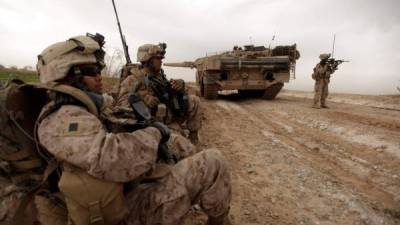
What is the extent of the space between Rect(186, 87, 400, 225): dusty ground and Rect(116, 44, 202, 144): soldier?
0.84m

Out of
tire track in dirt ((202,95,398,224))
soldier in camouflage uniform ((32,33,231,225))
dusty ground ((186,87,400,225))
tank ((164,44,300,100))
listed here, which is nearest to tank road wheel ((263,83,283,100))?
tank ((164,44,300,100))

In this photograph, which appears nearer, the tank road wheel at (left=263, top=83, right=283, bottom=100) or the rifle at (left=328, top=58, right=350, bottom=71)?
the rifle at (left=328, top=58, right=350, bottom=71)

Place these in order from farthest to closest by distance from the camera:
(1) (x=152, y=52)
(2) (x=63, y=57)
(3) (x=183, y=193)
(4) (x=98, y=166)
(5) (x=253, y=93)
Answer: (5) (x=253, y=93) → (1) (x=152, y=52) → (3) (x=183, y=193) → (2) (x=63, y=57) → (4) (x=98, y=166)

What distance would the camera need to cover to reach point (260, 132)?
246 inches

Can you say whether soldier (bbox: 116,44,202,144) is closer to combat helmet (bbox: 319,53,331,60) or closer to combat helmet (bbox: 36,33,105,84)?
combat helmet (bbox: 36,33,105,84)

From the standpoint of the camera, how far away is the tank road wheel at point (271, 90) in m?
11.0

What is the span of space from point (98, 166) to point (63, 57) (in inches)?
29.3

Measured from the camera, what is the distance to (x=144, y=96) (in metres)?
4.59

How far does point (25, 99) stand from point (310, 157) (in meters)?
3.88

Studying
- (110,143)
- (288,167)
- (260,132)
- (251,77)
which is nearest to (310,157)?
(288,167)

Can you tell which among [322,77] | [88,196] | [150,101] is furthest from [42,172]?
[322,77]

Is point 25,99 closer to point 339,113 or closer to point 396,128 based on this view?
point 396,128

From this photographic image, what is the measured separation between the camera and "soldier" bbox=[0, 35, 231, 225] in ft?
5.62

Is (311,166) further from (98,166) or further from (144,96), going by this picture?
(98,166)
